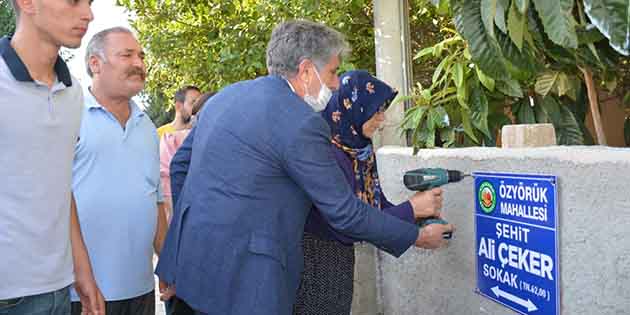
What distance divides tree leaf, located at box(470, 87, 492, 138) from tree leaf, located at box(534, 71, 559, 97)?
291 millimetres

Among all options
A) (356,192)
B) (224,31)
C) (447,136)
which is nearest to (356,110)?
(356,192)

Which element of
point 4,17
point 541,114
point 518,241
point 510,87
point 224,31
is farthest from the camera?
point 4,17

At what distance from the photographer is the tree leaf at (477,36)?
261 cm

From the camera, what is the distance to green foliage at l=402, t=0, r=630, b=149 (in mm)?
2316

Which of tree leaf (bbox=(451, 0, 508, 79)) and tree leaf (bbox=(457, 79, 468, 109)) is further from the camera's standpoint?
tree leaf (bbox=(457, 79, 468, 109))

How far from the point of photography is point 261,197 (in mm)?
2225

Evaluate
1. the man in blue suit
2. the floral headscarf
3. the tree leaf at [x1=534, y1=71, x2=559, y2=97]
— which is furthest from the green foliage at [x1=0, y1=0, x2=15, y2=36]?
the tree leaf at [x1=534, y1=71, x2=559, y2=97]

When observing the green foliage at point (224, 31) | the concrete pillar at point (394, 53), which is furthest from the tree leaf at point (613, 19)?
the green foliage at point (224, 31)

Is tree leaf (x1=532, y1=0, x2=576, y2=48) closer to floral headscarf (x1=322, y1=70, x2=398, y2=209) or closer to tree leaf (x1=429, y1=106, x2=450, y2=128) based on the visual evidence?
floral headscarf (x1=322, y1=70, x2=398, y2=209)

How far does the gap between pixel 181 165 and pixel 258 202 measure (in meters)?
0.55

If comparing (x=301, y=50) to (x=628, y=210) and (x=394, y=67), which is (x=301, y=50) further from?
(x=394, y=67)

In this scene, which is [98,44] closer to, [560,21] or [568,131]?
[560,21]

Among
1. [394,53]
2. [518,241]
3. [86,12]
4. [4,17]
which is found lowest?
[518,241]

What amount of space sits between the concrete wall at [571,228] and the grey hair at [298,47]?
93 cm
